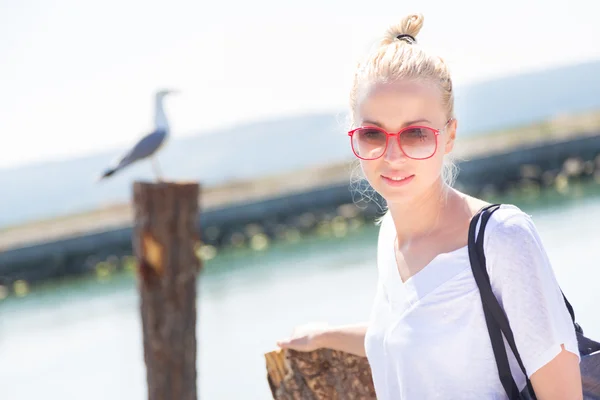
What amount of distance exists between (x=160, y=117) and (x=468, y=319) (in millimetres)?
6702

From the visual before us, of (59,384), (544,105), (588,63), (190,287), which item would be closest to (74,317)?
(59,384)

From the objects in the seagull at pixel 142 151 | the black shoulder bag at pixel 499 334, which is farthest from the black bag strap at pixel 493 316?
the seagull at pixel 142 151

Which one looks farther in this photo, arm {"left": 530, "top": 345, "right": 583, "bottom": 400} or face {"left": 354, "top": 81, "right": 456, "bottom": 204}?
face {"left": 354, "top": 81, "right": 456, "bottom": 204}

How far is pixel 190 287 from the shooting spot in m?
3.95

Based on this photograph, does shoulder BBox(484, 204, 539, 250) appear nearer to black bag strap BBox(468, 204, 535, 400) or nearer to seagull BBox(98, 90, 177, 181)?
black bag strap BBox(468, 204, 535, 400)

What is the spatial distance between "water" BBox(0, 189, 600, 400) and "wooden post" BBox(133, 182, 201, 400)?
2794 mm

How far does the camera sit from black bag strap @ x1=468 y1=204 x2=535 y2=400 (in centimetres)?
127

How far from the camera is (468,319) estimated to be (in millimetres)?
1307

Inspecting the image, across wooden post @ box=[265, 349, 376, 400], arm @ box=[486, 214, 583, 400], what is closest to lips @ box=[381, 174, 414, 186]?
arm @ box=[486, 214, 583, 400]

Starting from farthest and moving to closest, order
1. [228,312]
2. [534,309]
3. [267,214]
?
[267,214] → [228,312] → [534,309]

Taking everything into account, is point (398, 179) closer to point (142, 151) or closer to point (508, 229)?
point (508, 229)

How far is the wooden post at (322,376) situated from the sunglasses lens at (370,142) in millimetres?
562

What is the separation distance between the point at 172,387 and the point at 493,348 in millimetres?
2770

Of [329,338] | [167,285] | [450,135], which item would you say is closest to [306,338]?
[329,338]
